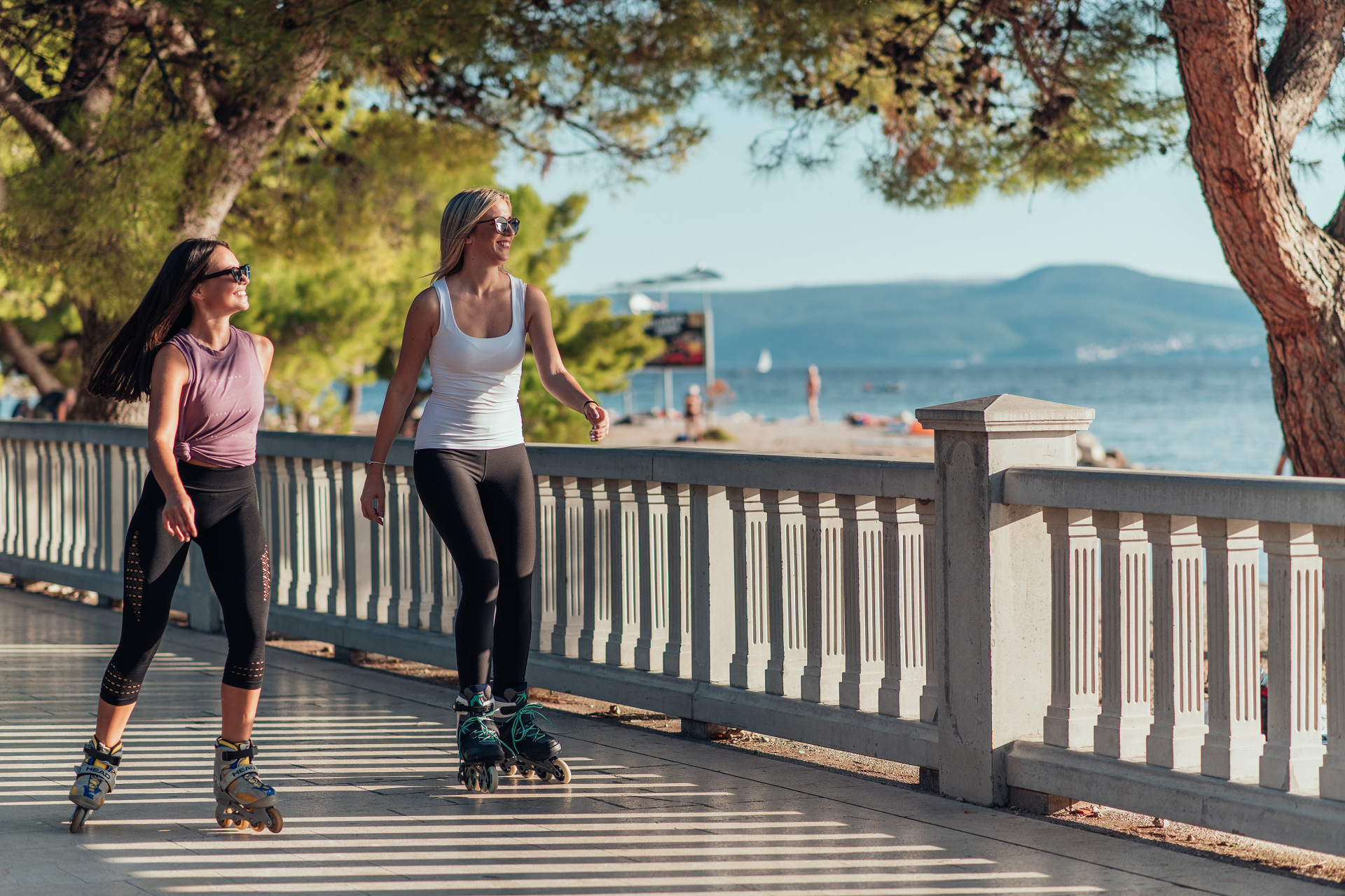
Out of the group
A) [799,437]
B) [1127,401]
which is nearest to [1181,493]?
[799,437]

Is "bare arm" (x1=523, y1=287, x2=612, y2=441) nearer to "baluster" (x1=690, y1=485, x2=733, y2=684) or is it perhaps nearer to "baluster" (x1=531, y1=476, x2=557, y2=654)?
"baluster" (x1=690, y1=485, x2=733, y2=684)

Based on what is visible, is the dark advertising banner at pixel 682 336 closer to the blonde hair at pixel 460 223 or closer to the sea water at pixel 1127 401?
the sea water at pixel 1127 401

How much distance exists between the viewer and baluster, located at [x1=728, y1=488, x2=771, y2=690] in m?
5.14

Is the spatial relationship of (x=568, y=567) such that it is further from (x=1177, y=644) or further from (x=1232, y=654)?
(x=1232, y=654)

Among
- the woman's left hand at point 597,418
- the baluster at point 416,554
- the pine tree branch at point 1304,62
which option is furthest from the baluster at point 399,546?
the pine tree branch at point 1304,62

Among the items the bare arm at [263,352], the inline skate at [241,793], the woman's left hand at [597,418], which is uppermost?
the bare arm at [263,352]

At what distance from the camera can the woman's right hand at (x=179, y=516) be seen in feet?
12.8

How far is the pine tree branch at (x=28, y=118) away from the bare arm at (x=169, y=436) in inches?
258

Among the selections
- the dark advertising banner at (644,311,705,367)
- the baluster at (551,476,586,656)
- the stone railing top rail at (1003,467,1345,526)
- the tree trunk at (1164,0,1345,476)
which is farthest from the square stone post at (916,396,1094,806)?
the dark advertising banner at (644,311,705,367)

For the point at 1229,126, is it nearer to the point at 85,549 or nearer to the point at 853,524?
the point at 853,524

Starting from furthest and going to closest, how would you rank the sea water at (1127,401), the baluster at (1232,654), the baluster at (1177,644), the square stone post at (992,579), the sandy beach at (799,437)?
the sea water at (1127,401) < the sandy beach at (799,437) < the square stone post at (992,579) < the baluster at (1177,644) < the baluster at (1232,654)

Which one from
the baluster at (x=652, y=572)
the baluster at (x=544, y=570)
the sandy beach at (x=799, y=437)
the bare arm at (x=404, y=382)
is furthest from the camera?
the sandy beach at (x=799, y=437)

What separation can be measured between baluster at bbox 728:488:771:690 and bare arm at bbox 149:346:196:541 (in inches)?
78.6

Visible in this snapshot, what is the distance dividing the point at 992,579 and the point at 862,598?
2.08ft
